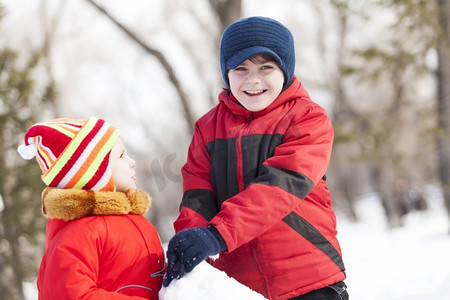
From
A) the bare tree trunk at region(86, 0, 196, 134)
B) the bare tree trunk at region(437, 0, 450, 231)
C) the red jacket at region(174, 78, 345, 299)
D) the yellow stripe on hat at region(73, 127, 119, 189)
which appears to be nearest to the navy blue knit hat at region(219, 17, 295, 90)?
the red jacket at region(174, 78, 345, 299)

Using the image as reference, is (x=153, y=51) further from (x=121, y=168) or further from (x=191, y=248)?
(x=191, y=248)

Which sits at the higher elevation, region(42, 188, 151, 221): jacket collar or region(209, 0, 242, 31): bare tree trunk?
region(209, 0, 242, 31): bare tree trunk

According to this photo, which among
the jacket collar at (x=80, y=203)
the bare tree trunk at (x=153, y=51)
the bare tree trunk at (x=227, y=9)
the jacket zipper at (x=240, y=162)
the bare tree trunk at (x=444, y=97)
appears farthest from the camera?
the bare tree trunk at (x=444, y=97)

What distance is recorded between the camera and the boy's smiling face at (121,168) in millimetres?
2215

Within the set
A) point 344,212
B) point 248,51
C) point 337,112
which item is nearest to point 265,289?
point 248,51

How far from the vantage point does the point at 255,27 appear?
2209 mm

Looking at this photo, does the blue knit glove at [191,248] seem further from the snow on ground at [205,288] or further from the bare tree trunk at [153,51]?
the bare tree trunk at [153,51]

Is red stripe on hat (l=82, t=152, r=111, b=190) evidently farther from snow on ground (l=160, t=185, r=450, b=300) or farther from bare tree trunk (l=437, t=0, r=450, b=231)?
bare tree trunk (l=437, t=0, r=450, b=231)

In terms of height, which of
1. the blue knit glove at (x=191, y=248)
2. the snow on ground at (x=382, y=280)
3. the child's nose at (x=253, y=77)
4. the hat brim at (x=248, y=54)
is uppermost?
the hat brim at (x=248, y=54)

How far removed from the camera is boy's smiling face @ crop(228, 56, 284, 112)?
2.24 m

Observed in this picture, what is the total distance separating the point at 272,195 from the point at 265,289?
16.8 inches

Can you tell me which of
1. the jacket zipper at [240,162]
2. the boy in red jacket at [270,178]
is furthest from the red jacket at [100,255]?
the jacket zipper at [240,162]

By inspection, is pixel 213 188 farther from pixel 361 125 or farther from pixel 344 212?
pixel 344 212

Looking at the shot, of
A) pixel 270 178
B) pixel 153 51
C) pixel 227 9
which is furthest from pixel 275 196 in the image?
pixel 227 9
